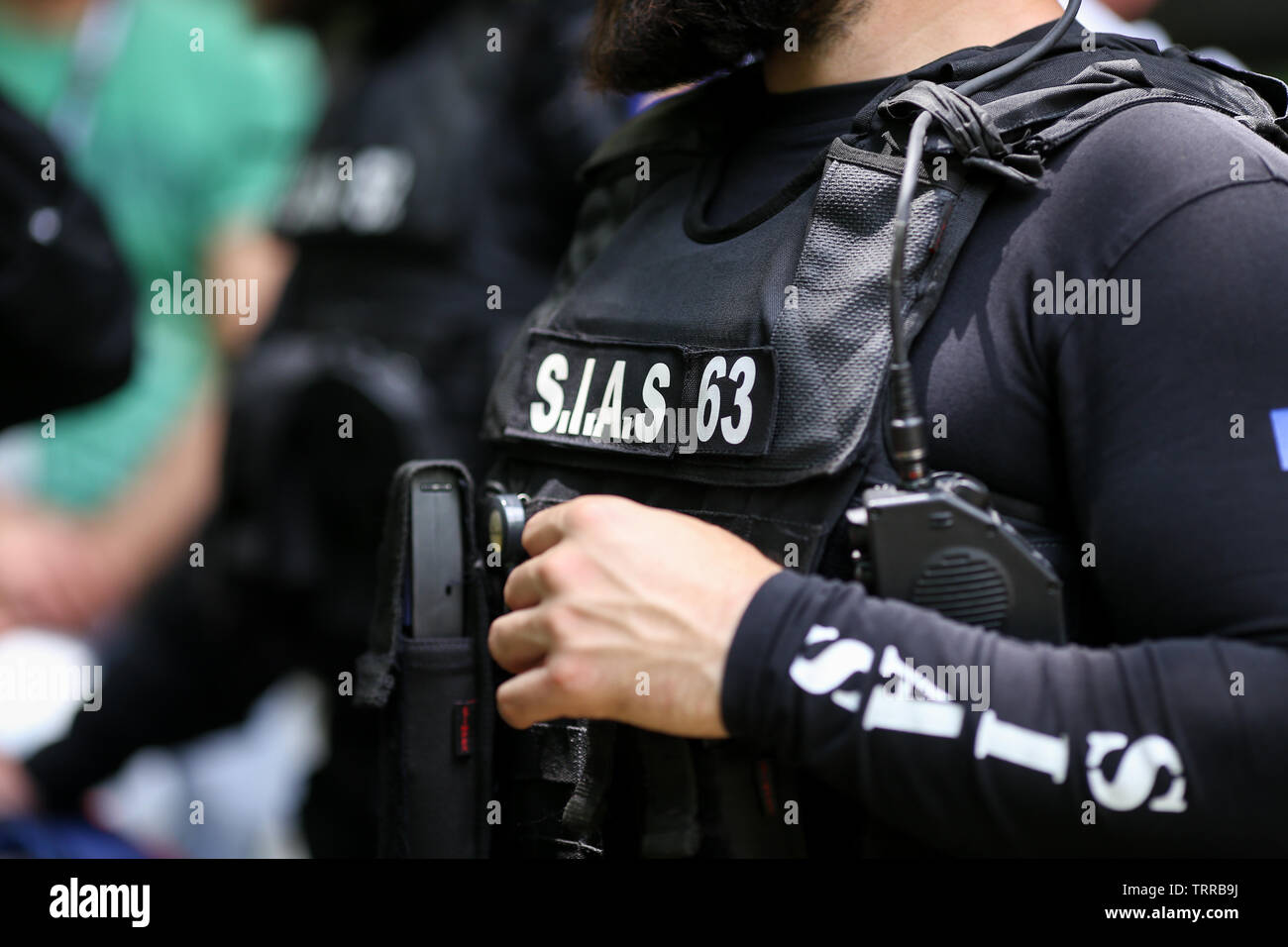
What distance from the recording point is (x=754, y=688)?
81cm

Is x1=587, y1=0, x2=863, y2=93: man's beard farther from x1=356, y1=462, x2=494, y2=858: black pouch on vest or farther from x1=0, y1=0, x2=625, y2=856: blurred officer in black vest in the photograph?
x1=0, y1=0, x2=625, y2=856: blurred officer in black vest

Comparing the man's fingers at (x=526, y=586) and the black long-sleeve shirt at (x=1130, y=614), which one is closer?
the black long-sleeve shirt at (x=1130, y=614)

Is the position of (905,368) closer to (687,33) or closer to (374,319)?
(687,33)

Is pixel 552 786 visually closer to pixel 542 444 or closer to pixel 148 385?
pixel 542 444

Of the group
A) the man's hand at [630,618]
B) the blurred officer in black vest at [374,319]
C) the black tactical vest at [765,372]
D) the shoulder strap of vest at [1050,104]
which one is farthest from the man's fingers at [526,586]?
the blurred officer in black vest at [374,319]

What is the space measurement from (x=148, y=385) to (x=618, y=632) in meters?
2.12

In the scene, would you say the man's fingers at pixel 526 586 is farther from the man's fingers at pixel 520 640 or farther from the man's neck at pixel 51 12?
the man's neck at pixel 51 12

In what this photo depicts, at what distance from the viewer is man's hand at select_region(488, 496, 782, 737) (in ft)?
2.74

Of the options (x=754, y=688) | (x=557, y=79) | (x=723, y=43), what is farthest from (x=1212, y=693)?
(x=557, y=79)

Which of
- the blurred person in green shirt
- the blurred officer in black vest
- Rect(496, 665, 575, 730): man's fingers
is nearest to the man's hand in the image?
Rect(496, 665, 575, 730): man's fingers

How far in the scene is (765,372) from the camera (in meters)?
0.95

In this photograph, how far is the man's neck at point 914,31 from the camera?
105 cm

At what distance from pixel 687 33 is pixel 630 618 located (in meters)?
0.56

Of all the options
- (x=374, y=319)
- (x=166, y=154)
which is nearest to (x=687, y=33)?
(x=374, y=319)
